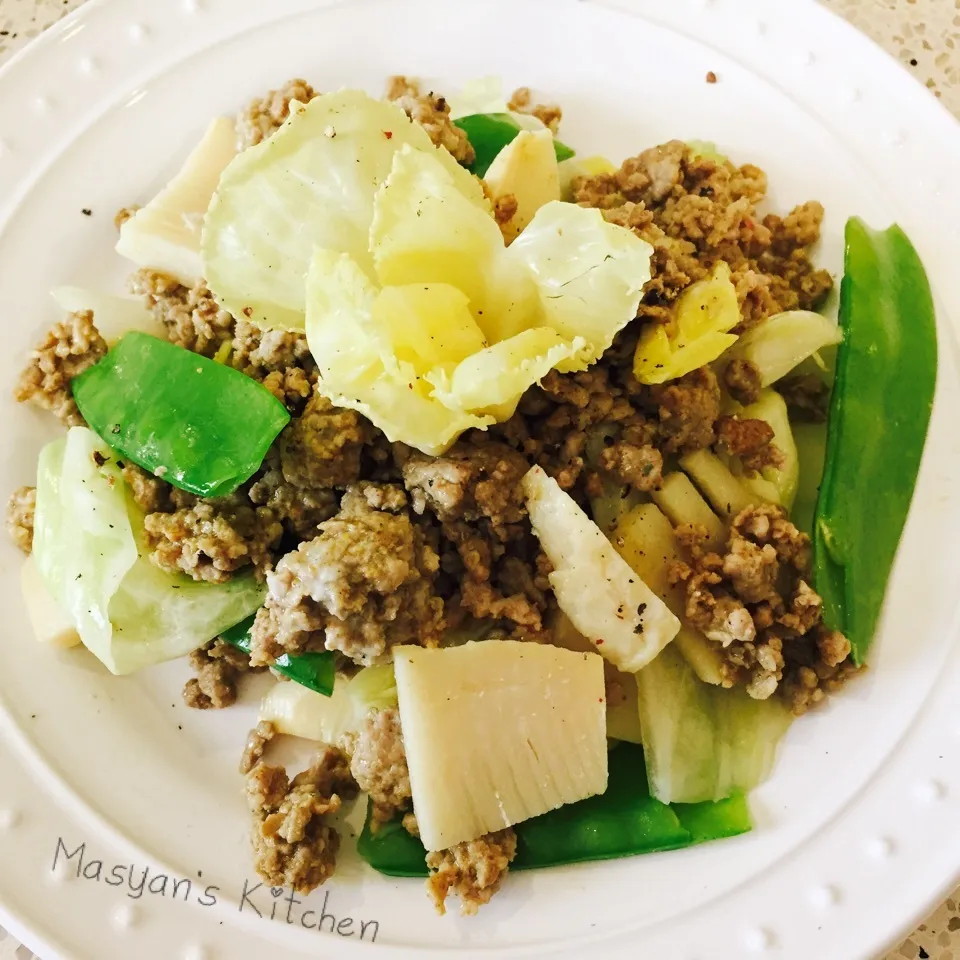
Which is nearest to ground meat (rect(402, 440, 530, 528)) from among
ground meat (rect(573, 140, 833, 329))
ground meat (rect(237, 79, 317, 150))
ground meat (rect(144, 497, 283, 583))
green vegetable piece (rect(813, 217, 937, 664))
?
ground meat (rect(144, 497, 283, 583))

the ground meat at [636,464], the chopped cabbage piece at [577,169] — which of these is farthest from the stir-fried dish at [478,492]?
the chopped cabbage piece at [577,169]

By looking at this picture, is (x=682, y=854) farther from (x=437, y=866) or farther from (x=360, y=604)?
(x=360, y=604)

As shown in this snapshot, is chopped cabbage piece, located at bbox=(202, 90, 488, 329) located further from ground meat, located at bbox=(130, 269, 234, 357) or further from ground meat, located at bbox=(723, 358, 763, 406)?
ground meat, located at bbox=(723, 358, 763, 406)

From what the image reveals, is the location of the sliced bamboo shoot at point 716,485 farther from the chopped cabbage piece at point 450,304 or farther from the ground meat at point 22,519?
the ground meat at point 22,519

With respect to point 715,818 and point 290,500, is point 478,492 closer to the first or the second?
point 290,500

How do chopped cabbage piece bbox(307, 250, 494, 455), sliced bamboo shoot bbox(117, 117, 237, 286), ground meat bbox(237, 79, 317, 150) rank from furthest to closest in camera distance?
ground meat bbox(237, 79, 317, 150) → sliced bamboo shoot bbox(117, 117, 237, 286) → chopped cabbage piece bbox(307, 250, 494, 455)

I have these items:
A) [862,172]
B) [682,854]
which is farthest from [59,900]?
[862,172]
